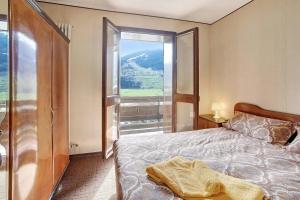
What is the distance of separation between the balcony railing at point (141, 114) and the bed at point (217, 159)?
3.27 metres

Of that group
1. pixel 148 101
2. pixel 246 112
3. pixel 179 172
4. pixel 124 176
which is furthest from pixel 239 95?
pixel 148 101

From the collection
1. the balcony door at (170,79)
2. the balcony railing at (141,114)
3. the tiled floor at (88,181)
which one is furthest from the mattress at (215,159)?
the balcony railing at (141,114)

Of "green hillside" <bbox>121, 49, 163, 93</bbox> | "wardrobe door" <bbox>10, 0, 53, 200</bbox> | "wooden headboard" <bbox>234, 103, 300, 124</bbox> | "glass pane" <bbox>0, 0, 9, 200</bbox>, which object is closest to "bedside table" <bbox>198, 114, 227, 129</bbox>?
"wooden headboard" <bbox>234, 103, 300, 124</bbox>

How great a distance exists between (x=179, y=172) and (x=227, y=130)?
64.3 inches

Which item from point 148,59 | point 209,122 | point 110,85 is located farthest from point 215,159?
point 148,59

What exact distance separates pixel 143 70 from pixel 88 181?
4724 mm

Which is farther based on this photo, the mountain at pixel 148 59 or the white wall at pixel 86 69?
the mountain at pixel 148 59

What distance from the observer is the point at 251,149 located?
2.02 metres

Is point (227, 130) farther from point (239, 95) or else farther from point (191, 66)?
point (191, 66)

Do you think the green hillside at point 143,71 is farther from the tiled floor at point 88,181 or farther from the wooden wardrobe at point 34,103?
the wooden wardrobe at point 34,103

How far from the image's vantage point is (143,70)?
6.75 metres

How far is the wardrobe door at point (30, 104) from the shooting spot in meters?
1.24

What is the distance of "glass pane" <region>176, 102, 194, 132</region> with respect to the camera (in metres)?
3.63

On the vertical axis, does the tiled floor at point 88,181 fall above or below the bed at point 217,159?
below
